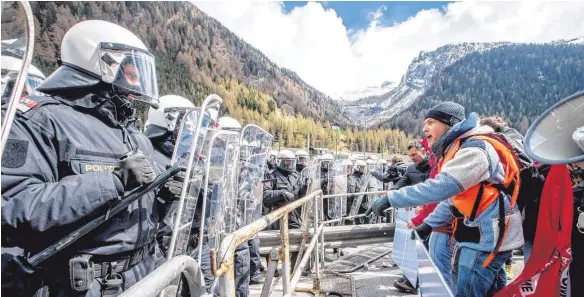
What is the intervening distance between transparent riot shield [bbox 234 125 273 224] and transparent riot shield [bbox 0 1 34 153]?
241 cm

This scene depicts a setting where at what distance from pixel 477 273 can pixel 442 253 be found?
1.84 feet

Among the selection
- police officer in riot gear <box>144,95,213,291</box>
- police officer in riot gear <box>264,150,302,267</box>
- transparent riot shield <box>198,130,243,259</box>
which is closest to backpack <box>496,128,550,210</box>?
transparent riot shield <box>198,130,243,259</box>

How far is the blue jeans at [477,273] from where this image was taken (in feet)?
7.90

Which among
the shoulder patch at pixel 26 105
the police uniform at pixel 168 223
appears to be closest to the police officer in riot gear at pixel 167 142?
the police uniform at pixel 168 223

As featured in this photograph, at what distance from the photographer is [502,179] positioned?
2.40 m

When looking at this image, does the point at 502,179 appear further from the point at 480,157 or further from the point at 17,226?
the point at 17,226

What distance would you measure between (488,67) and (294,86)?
247 feet

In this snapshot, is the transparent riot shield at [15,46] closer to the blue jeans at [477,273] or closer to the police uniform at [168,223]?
the police uniform at [168,223]

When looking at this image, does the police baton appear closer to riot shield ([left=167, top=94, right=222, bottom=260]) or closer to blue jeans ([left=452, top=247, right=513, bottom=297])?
riot shield ([left=167, top=94, right=222, bottom=260])

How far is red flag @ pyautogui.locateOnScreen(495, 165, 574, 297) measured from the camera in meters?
2.04

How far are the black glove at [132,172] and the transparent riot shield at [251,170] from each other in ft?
4.96

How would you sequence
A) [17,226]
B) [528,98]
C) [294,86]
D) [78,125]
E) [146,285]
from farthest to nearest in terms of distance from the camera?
[294,86] → [528,98] → [78,125] → [17,226] → [146,285]

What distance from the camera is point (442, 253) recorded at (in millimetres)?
2990

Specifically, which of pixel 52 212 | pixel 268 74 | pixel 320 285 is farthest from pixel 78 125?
pixel 268 74
